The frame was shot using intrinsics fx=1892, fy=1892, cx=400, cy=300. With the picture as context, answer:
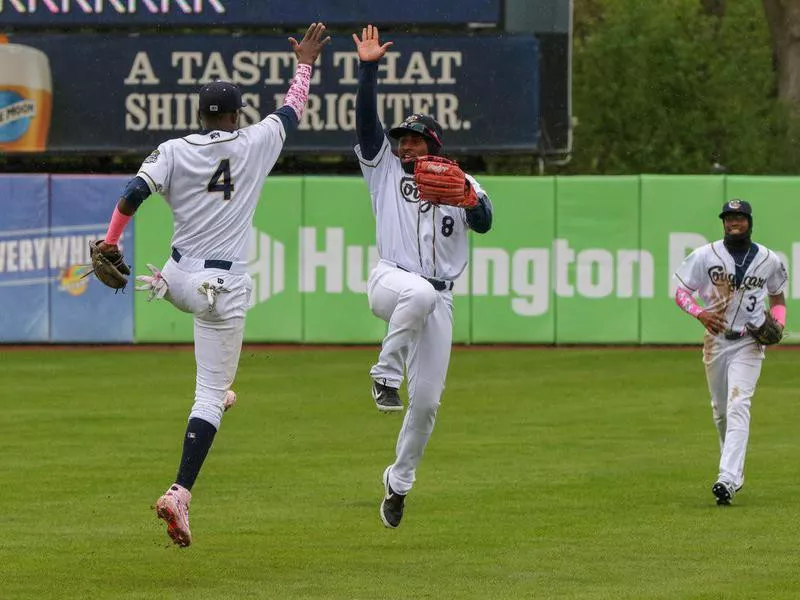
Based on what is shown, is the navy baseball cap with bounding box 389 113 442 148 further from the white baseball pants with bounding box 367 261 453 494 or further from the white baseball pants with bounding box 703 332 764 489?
the white baseball pants with bounding box 703 332 764 489

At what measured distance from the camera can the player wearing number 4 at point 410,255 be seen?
30.4 ft

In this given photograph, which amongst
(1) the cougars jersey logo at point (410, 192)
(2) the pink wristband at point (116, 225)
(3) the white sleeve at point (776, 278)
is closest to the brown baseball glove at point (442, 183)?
(1) the cougars jersey logo at point (410, 192)

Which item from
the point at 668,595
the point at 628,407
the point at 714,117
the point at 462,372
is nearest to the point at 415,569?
the point at 668,595

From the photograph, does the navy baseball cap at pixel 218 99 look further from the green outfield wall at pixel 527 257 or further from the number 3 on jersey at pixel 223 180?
the green outfield wall at pixel 527 257

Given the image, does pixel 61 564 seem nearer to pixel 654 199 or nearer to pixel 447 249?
pixel 447 249

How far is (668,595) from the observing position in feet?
26.5

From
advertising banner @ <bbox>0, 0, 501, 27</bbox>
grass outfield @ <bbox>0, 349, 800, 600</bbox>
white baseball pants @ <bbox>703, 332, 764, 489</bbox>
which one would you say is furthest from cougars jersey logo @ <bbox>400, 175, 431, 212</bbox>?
advertising banner @ <bbox>0, 0, 501, 27</bbox>

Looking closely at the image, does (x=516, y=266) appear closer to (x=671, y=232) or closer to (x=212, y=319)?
(x=671, y=232)

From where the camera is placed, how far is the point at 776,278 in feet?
38.4

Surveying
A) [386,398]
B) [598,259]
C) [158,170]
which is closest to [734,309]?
[386,398]

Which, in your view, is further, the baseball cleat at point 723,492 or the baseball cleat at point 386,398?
the baseball cleat at point 723,492

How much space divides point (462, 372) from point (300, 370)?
1.77 m

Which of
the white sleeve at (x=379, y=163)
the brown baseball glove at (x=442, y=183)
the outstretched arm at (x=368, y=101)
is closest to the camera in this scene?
the brown baseball glove at (x=442, y=183)

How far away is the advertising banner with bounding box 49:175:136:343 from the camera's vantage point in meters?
22.7
